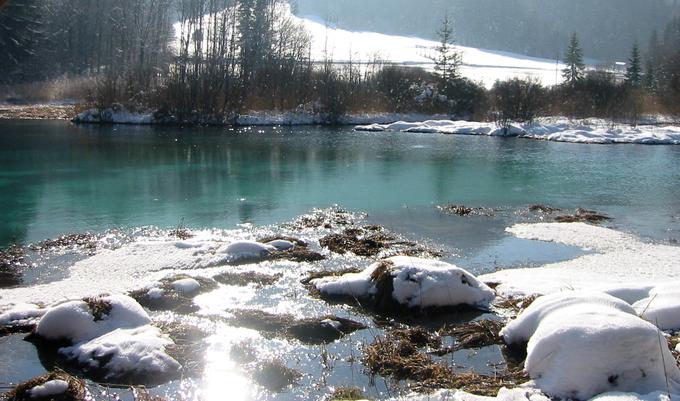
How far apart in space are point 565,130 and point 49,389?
38.6 m

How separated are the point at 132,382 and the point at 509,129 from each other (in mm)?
37866

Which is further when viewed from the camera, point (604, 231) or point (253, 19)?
point (253, 19)

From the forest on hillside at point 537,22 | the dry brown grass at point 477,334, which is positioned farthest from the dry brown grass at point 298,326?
the forest on hillside at point 537,22

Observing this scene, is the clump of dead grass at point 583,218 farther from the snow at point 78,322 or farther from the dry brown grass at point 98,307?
the dry brown grass at point 98,307

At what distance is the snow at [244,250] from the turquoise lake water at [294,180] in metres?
2.81

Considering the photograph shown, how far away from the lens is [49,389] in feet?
19.3

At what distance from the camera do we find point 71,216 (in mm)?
14641

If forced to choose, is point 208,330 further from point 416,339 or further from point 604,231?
point 604,231

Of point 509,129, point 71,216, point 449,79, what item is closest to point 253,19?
point 449,79

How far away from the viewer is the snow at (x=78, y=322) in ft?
24.0

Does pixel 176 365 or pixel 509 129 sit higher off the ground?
pixel 509 129

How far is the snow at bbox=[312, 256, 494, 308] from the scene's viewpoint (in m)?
8.64

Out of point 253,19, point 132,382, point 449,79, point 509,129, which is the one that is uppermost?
point 253,19

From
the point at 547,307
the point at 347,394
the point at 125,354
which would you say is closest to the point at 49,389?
the point at 125,354
